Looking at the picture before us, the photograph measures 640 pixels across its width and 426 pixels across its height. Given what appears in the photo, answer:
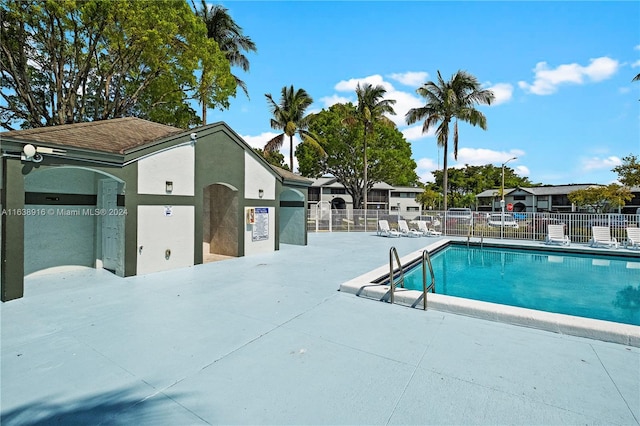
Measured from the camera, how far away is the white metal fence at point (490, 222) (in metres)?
15.5

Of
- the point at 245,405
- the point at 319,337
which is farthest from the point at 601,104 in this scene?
the point at 245,405

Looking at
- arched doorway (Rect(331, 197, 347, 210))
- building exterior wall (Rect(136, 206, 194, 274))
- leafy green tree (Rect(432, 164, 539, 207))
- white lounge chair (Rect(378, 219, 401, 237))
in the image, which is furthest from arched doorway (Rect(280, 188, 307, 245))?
leafy green tree (Rect(432, 164, 539, 207))

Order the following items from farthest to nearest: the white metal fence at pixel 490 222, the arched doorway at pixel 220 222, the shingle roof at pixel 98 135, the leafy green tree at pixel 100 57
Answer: the white metal fence at pixel 490 222
the leafy green tree at pixel 100 57
the arched doorway at pixel 220 222
the shingle roof at pixel 98 135

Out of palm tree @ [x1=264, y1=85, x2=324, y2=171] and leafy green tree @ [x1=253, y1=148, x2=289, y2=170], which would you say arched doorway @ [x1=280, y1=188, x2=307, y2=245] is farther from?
leafy green tree @ [x1=253, y1=148, x2=289, y2=170]

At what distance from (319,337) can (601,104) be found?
1766 cm

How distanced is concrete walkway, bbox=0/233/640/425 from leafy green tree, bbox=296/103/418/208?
2482 cm

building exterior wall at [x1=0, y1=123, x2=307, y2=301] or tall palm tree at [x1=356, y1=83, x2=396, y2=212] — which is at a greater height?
tall palm tree at [x1=356, y1=83, x2=396, y2=212]

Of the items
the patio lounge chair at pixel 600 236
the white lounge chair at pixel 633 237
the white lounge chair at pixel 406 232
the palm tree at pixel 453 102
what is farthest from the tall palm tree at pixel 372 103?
the white lounge chair at pixel 633 237

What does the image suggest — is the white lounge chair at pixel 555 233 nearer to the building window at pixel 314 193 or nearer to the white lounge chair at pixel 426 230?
the white lounge chair at pixel 426 230

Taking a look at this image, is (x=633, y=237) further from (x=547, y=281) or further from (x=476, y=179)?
(x=476, y=179)

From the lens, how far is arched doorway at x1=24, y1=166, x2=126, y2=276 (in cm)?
775

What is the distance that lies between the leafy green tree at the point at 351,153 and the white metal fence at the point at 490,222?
7.67 meters

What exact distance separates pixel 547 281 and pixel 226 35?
83.5ft

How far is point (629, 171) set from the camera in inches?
874
